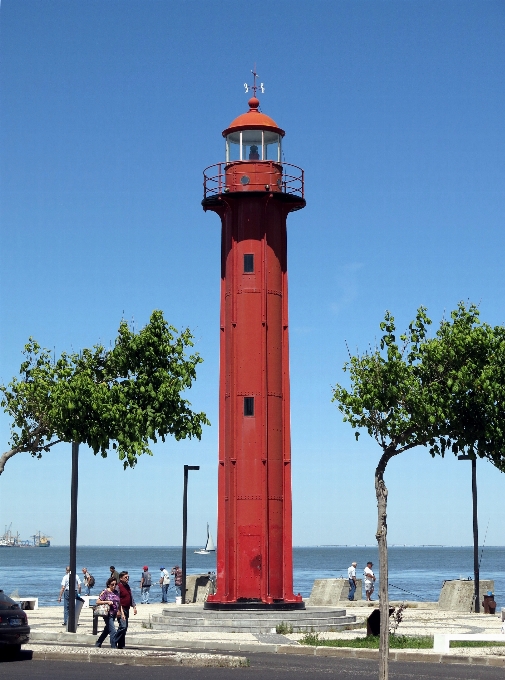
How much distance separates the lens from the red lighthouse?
116ft

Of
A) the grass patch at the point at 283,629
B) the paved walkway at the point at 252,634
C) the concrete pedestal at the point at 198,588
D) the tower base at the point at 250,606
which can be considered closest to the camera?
the paved walkway at the point at 252,634

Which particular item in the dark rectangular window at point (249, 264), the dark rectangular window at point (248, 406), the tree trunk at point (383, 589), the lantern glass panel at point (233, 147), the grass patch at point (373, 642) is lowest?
the grass patch at point (373, 642)

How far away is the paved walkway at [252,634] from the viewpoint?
27703 mm

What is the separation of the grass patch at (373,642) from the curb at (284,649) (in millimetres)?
848

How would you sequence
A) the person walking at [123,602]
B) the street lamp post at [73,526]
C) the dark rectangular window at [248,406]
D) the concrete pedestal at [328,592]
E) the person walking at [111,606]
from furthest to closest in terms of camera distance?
the concrete pedestal at [328,592]
the dark rectangular window at [248,406]
the street lamp post at [73,526]
the person walking at [123,602]
the person walking at [111,606]

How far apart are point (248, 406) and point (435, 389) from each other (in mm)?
5935

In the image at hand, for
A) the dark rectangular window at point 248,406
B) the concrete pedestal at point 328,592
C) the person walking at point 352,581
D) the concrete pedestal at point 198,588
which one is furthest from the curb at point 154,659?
the person walking at point 352,581

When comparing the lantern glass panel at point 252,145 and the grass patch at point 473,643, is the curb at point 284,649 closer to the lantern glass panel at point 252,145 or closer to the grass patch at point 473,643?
the grass patch at point 473,643

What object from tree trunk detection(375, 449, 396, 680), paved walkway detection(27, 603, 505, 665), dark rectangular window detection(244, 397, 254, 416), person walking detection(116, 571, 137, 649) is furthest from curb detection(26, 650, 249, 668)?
dark rectangular window detection(244, 397, 254, 416)

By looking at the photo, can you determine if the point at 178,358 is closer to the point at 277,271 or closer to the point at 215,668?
the point at 277,271

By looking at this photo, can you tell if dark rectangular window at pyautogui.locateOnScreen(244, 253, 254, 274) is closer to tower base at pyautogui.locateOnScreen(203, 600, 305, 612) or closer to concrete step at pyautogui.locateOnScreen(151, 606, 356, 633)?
tower base at pyautogui.locateOnScreen(203, 600, 305, 612)

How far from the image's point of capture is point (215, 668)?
23.9 m

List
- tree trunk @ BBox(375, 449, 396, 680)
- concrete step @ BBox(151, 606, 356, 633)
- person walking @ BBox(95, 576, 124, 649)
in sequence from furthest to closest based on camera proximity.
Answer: concrete step @ BBox(151, 606, 356, 633), person walking @ BBox(95, 576, 124, 649), tree trunk @ BBox(375, 449, 396, 680)

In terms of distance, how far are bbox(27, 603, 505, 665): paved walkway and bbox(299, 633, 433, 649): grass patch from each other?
52cm
